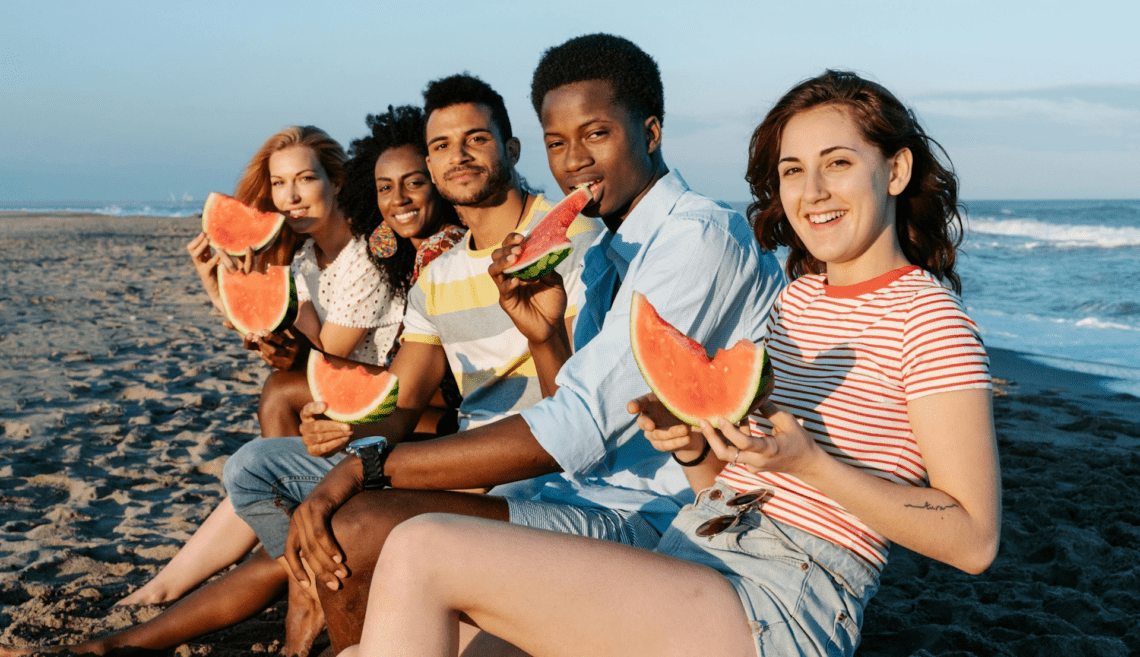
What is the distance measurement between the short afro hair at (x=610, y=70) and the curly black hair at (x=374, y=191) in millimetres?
1093

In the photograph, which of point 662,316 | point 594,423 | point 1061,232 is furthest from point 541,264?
point 1061,232

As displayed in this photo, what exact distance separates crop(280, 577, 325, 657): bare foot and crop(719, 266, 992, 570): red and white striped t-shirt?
1.74 meters

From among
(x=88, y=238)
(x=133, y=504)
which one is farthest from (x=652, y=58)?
(x=88, y=238)

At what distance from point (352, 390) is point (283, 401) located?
870mm

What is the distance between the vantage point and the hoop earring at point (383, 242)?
4.27 metres

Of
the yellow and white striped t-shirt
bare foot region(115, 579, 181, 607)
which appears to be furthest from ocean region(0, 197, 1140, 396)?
bare foot region(115, 579, 181, 607)

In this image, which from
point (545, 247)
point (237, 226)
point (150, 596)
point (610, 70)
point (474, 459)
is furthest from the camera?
point (237, 226)

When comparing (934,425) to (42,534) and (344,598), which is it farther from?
(42,534)

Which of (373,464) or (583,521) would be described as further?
(373,464)

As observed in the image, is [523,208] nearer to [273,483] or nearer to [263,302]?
[263,302]

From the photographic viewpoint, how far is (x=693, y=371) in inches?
83.4

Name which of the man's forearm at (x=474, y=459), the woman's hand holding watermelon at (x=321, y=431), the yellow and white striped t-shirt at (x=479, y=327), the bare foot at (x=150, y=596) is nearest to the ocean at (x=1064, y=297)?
the yellow and white striped t-shirt at (x=479, y=327)

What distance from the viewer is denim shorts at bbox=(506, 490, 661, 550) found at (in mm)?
2322

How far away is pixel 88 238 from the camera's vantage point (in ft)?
77.7
